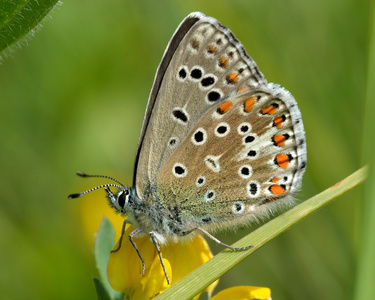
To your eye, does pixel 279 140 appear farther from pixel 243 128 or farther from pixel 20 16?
pixel 20 16

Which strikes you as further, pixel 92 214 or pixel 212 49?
pixel 92 214

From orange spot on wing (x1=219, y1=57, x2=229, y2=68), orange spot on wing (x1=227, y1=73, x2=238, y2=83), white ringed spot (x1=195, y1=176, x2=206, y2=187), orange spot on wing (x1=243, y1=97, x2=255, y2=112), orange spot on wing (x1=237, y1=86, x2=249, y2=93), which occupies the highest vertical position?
orange spot on wing (x1=219, y1=57, x2=229, y2=68)

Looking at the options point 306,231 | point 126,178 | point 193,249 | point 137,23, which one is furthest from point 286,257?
point 137,23

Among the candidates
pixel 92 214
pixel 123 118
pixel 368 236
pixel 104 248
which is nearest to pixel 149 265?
pixel 104 248

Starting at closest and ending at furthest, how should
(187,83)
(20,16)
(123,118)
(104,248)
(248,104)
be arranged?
(20,16), (104,248), (187,83), (248,104), (123,118)

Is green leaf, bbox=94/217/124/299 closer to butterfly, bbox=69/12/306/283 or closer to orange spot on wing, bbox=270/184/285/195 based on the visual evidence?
butterfly, bbox=69/12/306/283

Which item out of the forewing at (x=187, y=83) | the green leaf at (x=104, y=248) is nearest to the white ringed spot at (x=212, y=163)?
the forewing at (x=187, y=83)

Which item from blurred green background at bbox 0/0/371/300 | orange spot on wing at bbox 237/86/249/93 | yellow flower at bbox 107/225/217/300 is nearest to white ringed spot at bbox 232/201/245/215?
yellow flower at bbox 107/225/217/300

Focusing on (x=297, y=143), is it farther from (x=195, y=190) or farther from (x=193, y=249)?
(x=193, y=249)

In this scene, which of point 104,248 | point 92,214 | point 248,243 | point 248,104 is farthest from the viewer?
point 92,214
